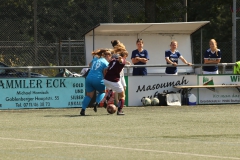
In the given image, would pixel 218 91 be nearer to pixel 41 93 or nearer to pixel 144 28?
pixel 144 28

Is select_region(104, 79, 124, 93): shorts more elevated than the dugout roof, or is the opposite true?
the dugout roof

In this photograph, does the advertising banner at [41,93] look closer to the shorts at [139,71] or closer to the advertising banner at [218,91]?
the shorts at [139,71]

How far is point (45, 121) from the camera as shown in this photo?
1656 centimetres

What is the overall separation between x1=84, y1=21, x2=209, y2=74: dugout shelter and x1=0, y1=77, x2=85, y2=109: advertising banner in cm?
358

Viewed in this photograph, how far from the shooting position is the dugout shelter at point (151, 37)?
24.9 metres

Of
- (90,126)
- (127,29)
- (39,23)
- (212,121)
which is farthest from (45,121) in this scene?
(39,23)

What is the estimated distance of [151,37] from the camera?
26156 mm

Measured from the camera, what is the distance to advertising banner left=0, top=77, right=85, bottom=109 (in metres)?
20.8

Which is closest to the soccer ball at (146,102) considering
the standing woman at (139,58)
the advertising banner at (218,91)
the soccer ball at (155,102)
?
the soccer ball at (155,102)

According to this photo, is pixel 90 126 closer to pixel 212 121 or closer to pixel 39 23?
pixel 212 121

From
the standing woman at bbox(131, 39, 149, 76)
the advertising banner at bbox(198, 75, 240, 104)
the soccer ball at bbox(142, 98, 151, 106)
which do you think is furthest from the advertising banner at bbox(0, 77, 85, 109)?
the advertising banner at bbox(198, 75, 240, 104)

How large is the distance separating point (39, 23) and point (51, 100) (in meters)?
8.87

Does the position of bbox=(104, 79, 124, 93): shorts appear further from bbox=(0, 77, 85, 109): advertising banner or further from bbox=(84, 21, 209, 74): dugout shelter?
bbox=(84, 21, 209, 74): dugout shelter

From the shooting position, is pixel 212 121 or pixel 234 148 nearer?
pixel 234 148
